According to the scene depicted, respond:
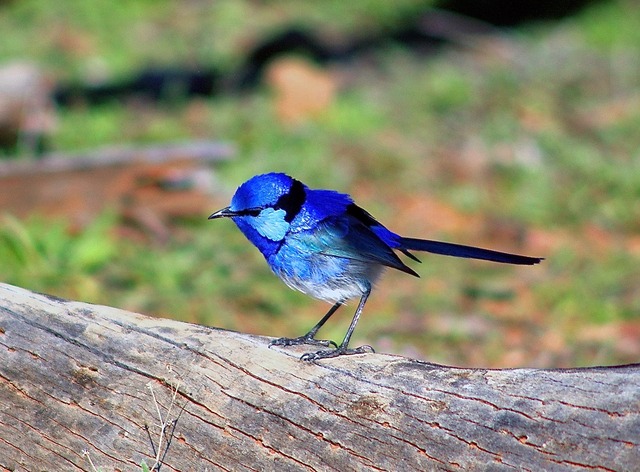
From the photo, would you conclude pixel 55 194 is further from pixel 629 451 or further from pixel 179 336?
pixel 629 451

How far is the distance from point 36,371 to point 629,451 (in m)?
1.88

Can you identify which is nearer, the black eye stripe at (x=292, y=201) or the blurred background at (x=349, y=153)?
the black eye stripe at (x=292, y=201)

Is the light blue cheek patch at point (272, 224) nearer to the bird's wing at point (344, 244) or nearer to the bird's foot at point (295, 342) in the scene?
the bird's wing at point (344, 244)

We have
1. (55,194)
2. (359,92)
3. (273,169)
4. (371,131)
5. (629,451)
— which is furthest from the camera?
(359,92)

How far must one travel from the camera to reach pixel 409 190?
7215 millimetres

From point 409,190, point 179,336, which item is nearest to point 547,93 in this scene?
point 409,190

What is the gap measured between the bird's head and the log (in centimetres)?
51

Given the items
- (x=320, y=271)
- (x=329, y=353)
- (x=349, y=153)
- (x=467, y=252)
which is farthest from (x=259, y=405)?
(x=349, y=153)

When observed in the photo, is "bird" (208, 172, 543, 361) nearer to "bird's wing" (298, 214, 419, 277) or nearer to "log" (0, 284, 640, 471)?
"bird's wing" (298, 214, 419, 277)

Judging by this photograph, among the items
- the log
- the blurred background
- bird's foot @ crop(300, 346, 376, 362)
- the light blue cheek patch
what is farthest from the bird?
the blurred background

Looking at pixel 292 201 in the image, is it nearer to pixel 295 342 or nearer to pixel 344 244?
pixel 344 244

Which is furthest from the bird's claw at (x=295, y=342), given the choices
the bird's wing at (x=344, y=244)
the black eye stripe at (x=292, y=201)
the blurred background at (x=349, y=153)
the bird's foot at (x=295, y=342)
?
the blurred background at (x=349, y=153)

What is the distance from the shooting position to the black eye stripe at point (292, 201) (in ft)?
11.8

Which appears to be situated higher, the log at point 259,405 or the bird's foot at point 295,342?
the bird's foot at point 295,342
